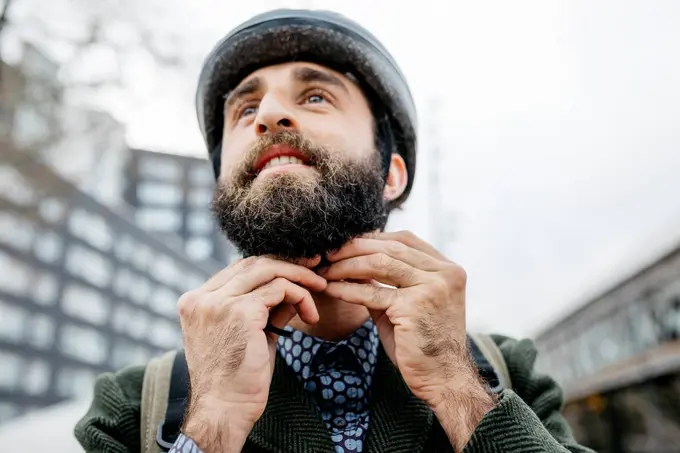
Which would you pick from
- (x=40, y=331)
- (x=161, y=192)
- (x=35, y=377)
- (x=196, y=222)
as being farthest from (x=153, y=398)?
(x=161, y=192)

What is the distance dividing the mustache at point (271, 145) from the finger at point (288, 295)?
22.5 inches

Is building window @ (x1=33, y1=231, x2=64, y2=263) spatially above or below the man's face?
above

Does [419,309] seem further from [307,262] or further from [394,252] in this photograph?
[307,262]

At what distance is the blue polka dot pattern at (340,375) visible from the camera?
181 centimetres

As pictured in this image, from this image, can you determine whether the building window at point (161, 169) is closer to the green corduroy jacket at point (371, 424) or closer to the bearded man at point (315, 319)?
the bearded man at point (315, 319)

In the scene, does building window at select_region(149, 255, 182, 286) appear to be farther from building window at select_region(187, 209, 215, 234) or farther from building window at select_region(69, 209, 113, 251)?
building window at select_region(69, 209, 113, 251)

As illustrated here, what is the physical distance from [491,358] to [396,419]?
1.97 feet

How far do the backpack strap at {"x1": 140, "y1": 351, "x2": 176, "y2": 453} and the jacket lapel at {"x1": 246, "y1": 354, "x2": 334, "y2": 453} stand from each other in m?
0.36

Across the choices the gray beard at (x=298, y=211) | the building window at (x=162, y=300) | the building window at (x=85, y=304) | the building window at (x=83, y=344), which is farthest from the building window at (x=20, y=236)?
the gray beard at (x=298, y=211)

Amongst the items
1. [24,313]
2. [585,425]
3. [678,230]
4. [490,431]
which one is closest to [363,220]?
[490,431]

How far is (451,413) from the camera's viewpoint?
155 cm

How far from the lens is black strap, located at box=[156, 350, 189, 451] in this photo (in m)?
1.64

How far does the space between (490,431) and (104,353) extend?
67.6m

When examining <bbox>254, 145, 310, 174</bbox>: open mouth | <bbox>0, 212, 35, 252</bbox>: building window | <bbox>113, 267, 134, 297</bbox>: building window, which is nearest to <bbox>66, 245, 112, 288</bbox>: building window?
<bbox>113, 267, 134, 297</bbox>: building window
